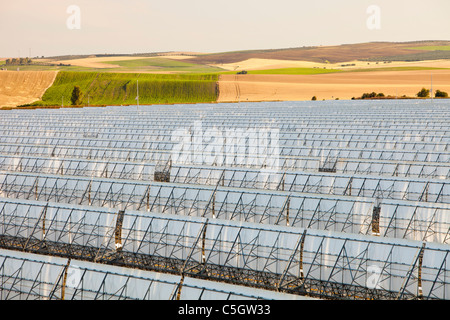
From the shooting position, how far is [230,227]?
92.7ft

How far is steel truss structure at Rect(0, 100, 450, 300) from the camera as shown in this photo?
23453 millimetres

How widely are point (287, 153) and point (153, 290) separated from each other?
119ft

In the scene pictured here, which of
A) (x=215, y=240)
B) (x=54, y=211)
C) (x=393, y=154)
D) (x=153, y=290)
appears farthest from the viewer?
(x=393, y=154)

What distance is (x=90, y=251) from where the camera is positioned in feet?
101

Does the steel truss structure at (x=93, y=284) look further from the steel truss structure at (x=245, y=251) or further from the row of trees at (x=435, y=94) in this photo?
the row of trees at (x=435, y=94)

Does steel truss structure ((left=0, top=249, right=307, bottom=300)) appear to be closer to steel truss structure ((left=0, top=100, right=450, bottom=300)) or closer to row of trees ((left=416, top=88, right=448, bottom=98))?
steel truss structure ((left=0, top=100, right=450, bottom=300))

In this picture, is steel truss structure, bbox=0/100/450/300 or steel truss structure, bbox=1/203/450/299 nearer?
steel truss structure, bbox=0/100/450/300

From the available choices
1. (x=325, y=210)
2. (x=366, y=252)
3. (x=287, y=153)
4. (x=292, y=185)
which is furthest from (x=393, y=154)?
(x=366, y=252)

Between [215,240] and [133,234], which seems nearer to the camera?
[215,240]

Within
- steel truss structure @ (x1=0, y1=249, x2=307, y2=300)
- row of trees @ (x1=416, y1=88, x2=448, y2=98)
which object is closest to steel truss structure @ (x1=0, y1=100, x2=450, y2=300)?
steel truss structure @ (x1=0, y1=249, x2=307, y2=300)

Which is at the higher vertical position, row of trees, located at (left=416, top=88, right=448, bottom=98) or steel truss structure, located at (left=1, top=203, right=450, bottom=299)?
row of trees, located at (left=416, top=88, right=448, bottom=98)

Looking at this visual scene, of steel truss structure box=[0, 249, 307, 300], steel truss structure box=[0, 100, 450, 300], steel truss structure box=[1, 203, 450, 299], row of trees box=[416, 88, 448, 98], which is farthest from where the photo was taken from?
row of trees box=[416, 88, 448, 98]

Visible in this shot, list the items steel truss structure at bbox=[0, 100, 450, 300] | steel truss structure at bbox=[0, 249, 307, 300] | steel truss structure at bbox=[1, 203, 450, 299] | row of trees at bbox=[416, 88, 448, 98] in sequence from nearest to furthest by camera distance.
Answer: steel truss structure at bbox=[0, 249, 307, 300] < steel truss structure at bbox=[0, 100, 450, 300] < steel truss structure at bbox=[1, 203, 450, 299] < row of trees at bbox=[416, 88, 448, 98]
